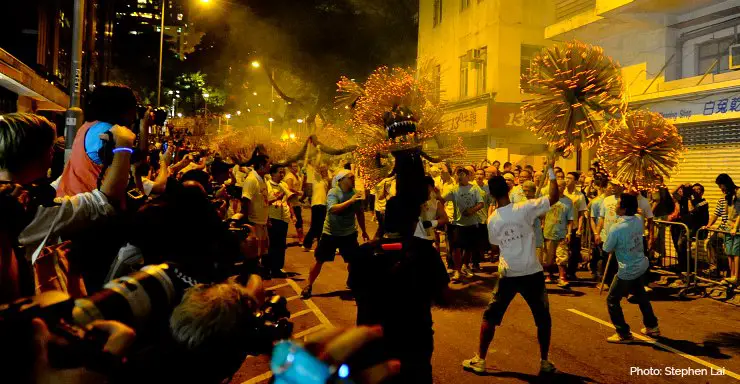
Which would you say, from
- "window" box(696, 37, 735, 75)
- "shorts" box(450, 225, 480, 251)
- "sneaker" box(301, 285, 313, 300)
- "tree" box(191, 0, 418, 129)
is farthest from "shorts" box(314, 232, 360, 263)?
"tree" box(191, 0, 418, 129)

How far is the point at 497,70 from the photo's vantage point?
20.2m

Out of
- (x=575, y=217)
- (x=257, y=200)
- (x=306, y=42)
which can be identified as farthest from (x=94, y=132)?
(x=306, y=42)

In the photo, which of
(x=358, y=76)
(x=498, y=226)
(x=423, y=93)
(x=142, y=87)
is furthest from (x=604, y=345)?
(x=142, y=87)

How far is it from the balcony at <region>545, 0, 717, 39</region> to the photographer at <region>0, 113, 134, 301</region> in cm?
1383

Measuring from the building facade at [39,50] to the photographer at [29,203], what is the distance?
345 inches

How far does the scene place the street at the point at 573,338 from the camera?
16.6 feet

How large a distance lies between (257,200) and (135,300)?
21.7 feet

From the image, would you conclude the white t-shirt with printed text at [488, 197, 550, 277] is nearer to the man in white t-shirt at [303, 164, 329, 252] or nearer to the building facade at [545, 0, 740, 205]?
the man in white t-shirt at [303, 164, 329, 252]

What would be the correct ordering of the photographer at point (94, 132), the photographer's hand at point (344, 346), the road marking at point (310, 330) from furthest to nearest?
1. the road marking at point (310, 330)
2. the photographer at point (94, 132)
3. the photographer's hand at point (344, 346)

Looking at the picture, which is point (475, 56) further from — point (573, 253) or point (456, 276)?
point (456, 276)

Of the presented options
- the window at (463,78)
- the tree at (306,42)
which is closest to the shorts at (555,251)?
the tree at (306,42)

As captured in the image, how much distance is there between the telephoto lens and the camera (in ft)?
5.29

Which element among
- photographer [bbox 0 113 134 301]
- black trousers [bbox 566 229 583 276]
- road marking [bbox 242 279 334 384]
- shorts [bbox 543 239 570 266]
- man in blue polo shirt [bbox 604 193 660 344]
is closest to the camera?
photographer [bbox 0 113 134 301]

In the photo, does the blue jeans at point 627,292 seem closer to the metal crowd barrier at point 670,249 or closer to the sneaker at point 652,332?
the sneaker at point 652,332
